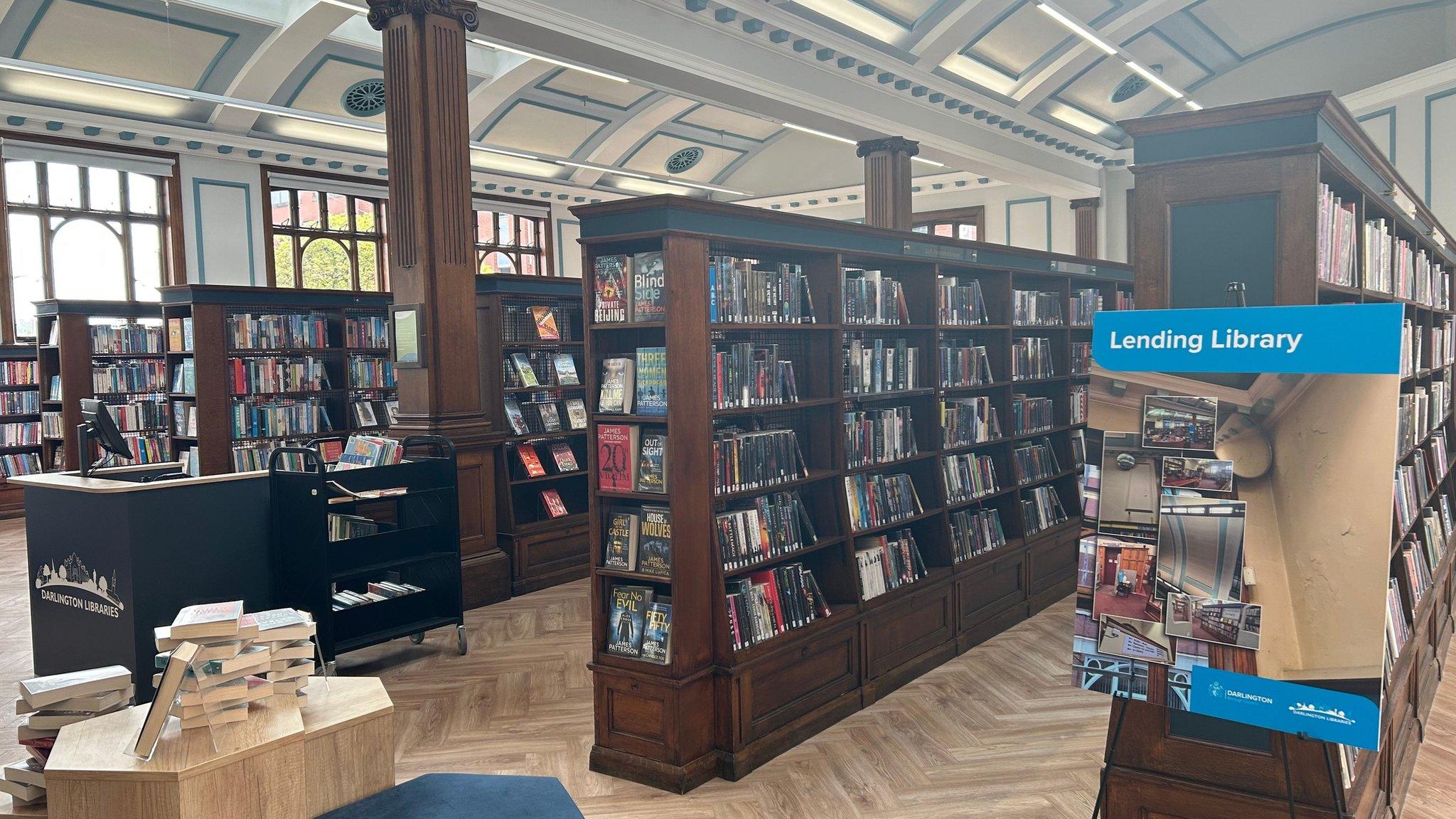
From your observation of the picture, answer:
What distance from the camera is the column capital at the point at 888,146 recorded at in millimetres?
9602

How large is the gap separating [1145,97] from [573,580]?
9.45 metres

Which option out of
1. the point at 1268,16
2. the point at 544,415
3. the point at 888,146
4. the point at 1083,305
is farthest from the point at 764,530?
the point at 1268,16

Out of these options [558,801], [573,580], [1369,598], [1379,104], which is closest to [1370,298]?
[1369,598]

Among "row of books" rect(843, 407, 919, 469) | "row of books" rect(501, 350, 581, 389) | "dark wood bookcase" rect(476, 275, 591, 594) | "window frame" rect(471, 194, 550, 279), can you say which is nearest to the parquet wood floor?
"dark wood bookcase" rect(476, 275, 591, 594)

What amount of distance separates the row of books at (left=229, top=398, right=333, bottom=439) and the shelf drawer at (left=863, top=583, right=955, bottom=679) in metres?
5.83

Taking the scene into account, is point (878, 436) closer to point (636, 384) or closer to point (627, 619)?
point (636, 384)

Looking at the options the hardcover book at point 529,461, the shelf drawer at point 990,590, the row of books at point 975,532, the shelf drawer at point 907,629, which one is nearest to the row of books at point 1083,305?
the row of books at point 975,532

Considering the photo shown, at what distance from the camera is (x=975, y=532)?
559cm

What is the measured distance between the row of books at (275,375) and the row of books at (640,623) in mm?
5500

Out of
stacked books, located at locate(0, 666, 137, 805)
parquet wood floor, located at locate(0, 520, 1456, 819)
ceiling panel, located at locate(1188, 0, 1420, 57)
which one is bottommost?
parquet wood floor, located at locate(0, 520, 1456, 819)

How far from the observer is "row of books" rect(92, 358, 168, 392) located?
31.1 feet

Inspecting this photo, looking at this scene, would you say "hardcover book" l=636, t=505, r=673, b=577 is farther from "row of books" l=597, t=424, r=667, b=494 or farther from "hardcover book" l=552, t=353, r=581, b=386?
"hardcover book" l=552, t=353, r=581, b=386

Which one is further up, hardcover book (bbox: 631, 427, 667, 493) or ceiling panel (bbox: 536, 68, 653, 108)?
ceiling panel (bbox: 536, 68, 653, 108)

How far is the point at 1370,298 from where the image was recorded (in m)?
3.52
